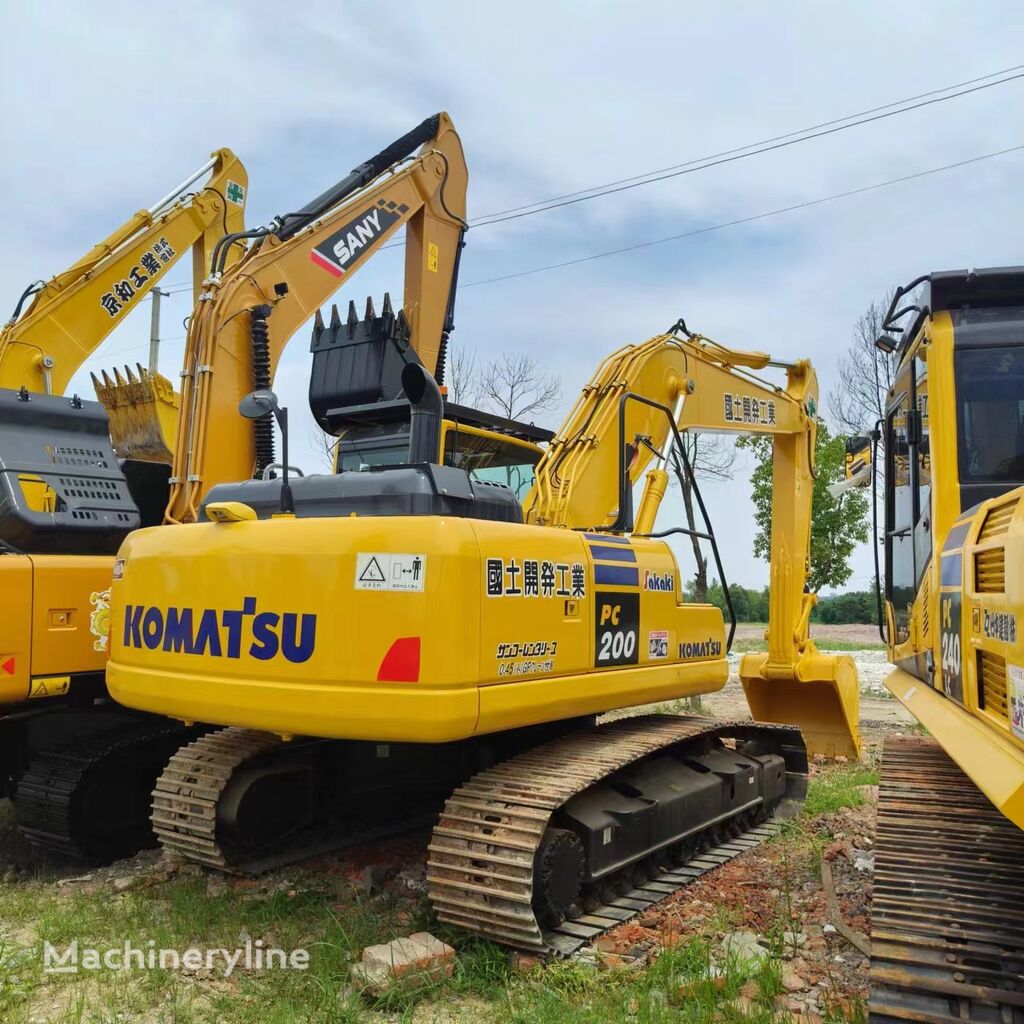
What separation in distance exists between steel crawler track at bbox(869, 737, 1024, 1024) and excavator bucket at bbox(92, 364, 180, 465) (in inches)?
232

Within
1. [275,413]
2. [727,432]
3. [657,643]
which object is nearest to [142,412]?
[275,413]

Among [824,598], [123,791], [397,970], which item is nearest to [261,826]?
[123,791]

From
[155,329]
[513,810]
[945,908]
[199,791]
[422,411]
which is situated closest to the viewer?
[945,908]

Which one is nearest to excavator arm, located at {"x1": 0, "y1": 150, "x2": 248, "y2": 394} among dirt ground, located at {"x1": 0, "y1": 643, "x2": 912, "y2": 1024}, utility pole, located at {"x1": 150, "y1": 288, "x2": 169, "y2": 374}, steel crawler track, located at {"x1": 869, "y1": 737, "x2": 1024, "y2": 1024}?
utility pole, located at {"x1": 150, "y1": 288, "x2": 169, "y2": 374}

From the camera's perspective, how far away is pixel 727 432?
725cm

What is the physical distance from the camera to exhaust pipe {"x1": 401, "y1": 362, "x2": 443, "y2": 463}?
4.27 metres

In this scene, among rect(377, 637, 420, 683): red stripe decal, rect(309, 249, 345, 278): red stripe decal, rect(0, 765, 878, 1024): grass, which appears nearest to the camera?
rect(0, 765, 878, 1024): grass

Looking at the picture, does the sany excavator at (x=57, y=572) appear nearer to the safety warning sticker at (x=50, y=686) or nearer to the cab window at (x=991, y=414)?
the safety warning sticker at (x=50, y=686)

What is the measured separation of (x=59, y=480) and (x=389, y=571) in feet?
10.0

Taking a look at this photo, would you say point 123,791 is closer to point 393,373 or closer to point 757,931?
point 393,373

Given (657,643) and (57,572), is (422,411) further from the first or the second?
(57,572)

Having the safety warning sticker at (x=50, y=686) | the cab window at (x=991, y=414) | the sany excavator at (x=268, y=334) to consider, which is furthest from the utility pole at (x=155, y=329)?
the cab window at (x=991, y=414)

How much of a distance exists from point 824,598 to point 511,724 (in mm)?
26084

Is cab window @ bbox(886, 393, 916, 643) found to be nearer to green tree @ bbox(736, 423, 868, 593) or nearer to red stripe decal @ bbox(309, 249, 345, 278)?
red stripe decal @ bbox(309, 249, 345, 278)
